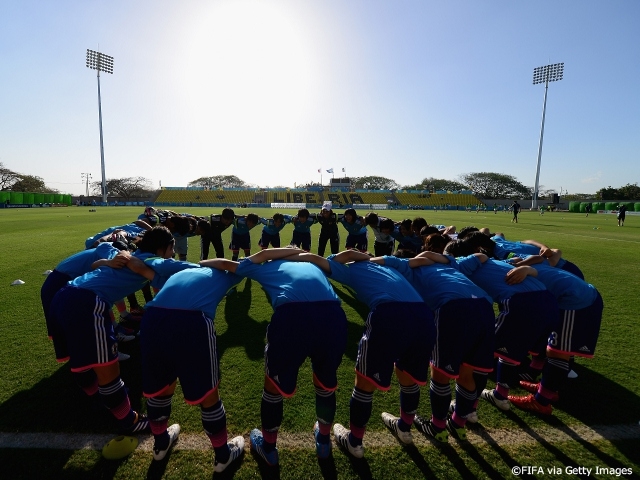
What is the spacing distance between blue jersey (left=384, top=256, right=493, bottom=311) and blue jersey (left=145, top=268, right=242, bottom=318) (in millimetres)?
1466

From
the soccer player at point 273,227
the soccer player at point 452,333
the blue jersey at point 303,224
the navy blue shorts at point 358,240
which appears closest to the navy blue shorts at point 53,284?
the soccer player at point 452,333

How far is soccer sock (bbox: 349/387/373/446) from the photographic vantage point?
2.54 metres

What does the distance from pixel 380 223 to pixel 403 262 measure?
3947 millimetres

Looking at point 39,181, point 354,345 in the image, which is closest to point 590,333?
point 354,345

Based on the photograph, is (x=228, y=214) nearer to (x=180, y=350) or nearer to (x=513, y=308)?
(x=180, y=350)

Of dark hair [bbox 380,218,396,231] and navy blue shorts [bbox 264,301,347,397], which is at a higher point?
dark hair [bbox 380,218,396,231]

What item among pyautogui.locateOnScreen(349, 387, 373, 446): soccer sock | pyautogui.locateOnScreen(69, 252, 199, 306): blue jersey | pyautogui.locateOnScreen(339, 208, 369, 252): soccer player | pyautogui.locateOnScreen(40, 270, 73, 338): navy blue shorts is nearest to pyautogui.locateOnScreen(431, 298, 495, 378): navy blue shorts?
pyautogui.locateOnScreen(349, 387, 373, 446): soccer sock

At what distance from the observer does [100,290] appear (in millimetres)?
2770

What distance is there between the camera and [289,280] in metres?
2.33

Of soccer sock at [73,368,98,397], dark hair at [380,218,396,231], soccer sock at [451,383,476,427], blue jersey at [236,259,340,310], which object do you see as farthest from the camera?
dark hair at [380,218,396,231]

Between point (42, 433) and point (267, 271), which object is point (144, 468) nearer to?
point (42, 433)

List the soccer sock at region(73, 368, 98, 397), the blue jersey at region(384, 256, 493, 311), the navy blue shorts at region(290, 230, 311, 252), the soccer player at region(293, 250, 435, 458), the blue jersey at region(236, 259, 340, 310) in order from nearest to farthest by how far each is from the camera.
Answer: the blue jersey at region(236, 259, 340, 310) → the soccer player at region(293, 250, 435, 458) → the blue jersey at region(384, 256, 493, 311) → the soccer sock at region(73, 368, 98, 397) → the navy blue shorts at region(290, 230, 311, 252)

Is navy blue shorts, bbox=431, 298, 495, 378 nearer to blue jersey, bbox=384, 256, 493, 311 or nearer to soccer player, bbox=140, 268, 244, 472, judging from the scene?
blue jersey, bbox=384, 256, 493, 311

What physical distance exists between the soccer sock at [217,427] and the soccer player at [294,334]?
295 mm
